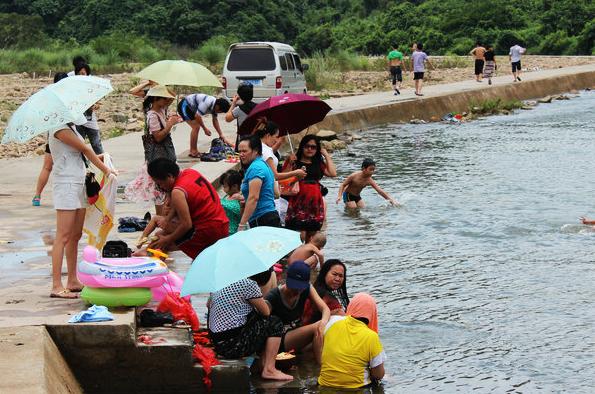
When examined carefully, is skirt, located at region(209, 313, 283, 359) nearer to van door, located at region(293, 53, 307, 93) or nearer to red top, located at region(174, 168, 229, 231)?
red top, located at region(174, 168, 229, 231)

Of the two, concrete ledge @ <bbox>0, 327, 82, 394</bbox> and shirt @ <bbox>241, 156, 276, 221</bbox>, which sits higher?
shirt @ <bbox>241, 156, 276, 221</bbox>

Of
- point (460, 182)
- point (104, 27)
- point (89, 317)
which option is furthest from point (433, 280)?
point (104, 27)

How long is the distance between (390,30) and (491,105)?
111 ft

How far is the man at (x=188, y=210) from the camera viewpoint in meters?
8.62

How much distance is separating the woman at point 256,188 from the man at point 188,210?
1.71 feet

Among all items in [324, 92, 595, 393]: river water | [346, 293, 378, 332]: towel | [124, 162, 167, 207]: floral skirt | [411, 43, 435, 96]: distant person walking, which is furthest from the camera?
[411, 43, 435, 96]: distant person walking

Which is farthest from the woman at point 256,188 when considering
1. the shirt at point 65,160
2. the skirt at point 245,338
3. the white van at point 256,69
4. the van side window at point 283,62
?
the van side window at point 283,62

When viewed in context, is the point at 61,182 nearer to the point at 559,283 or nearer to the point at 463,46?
the point at 559,283

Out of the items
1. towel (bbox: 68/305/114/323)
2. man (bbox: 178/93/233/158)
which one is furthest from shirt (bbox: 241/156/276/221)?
man (bbox: 178/93/233/158)

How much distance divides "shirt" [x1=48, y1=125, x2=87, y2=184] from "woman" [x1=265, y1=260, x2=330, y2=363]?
1828 mm

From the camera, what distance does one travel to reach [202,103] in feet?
53.4

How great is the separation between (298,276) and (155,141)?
469 centimetres

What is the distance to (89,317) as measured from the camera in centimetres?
761

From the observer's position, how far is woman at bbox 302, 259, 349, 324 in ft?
27.5
